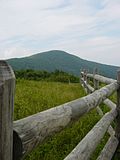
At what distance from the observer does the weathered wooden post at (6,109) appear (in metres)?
1.09

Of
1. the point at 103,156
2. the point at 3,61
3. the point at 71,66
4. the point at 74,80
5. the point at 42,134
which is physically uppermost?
the point at 3,61

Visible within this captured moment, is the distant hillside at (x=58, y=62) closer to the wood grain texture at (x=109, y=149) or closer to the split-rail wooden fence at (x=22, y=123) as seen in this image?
the wood grain texture at (x=109, y=149)

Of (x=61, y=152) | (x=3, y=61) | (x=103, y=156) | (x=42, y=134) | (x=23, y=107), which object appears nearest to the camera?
(x=3, y=61)

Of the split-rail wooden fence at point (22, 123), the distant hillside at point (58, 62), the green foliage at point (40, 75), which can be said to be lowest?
the distant hillside at point (58, 62)

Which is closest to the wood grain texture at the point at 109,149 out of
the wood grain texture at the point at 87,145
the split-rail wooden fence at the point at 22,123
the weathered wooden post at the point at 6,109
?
the wood grain texture at the point at 87,145

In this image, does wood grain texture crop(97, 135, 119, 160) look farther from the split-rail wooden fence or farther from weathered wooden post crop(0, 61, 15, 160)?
weathered wooden post crop(0, 61, 15, 160)

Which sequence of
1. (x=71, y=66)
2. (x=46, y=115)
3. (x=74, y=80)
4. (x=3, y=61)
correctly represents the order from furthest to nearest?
1. (x=71, y=66)
2. (x=74, y=80)
3. (x=46, y=115)
4. (x=3, y=61)

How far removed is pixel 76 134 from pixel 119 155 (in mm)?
829

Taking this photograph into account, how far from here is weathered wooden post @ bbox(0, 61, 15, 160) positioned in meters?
1.09

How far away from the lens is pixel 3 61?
3.62ft

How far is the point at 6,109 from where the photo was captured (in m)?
1.12

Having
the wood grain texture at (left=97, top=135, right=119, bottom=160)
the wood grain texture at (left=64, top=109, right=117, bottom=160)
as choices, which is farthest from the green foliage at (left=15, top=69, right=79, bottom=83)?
the wood grain texture at (left=64, top=109, right=117, bottom=160)

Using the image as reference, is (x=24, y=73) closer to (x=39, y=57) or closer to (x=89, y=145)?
(x=89, y=145)

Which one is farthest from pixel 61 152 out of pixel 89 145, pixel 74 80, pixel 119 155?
pixel 74 80
